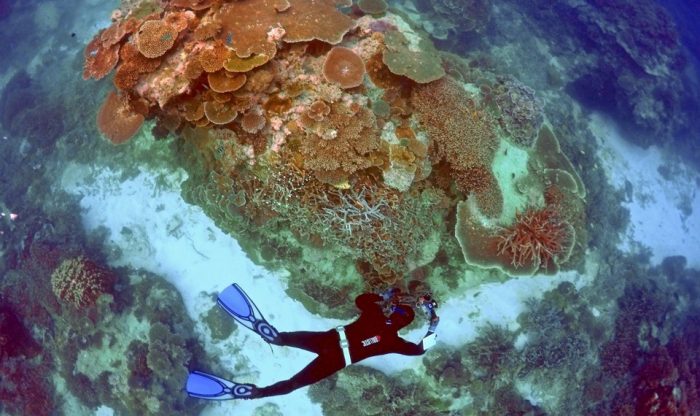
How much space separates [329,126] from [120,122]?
309 cm

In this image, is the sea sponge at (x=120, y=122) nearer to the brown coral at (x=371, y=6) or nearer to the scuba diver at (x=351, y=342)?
the scuba diver at (x=351, y=342)

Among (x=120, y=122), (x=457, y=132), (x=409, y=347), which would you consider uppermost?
(x=120, y=122)

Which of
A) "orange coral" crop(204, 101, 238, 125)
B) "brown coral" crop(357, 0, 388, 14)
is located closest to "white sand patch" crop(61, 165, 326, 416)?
"orange coral" crop(204, 101, 238, 125)

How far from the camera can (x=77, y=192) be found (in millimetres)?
9523

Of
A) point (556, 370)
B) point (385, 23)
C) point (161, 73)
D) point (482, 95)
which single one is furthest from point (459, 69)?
point (556, 370)

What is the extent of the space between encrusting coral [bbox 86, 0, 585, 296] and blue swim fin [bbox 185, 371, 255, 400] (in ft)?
6.93

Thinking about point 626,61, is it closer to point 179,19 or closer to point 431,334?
point 431,334

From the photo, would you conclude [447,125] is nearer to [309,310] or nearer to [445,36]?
[309,310]

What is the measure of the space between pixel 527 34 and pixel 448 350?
10.7 meters

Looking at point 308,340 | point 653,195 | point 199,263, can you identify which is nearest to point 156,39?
point 199,263

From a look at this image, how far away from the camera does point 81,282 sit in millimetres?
8117

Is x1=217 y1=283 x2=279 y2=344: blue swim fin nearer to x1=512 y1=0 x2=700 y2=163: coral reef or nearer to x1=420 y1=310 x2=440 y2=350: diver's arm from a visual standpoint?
x1=420 y1=310 x2=440 y2=350: diver's arm

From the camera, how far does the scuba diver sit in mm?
5926

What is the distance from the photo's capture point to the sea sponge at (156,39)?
→ 5871 millimetres
